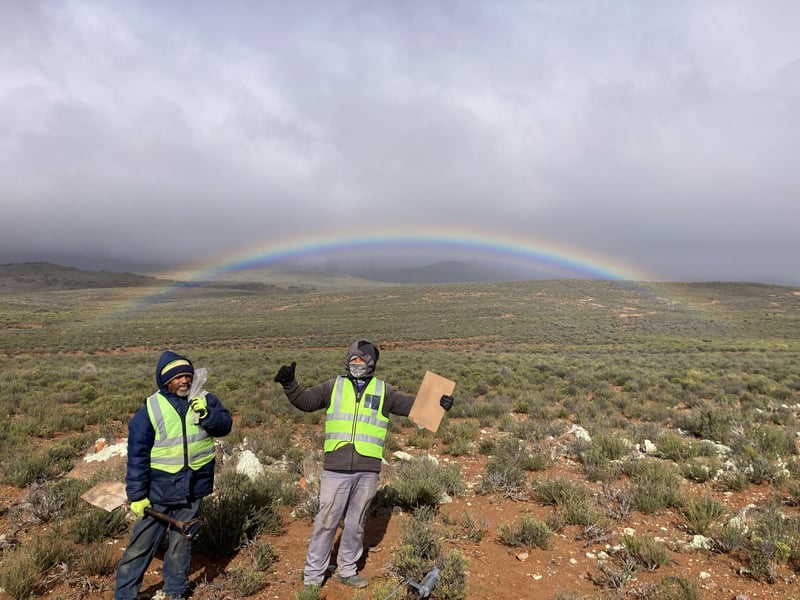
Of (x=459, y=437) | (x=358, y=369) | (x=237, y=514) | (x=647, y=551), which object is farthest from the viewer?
(x=459, y=437)

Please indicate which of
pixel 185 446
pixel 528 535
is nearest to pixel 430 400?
pixel 528 535

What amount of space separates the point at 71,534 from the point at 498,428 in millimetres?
7204

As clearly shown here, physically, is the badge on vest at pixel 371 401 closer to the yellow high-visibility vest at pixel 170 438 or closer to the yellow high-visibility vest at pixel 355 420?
the yellow high-visibility vest at pixel 355 420

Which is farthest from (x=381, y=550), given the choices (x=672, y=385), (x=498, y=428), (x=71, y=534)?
(x=672, y=385)

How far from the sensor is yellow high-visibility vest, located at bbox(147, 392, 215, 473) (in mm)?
3230

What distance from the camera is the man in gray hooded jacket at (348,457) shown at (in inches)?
143

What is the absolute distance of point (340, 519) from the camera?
362 cm

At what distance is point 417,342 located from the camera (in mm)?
35406

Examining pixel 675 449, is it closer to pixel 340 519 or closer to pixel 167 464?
pixel 340 519

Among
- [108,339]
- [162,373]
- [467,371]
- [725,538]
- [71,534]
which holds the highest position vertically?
[162,373]

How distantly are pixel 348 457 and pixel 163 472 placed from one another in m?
1.49

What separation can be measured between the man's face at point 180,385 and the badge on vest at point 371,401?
1.49m

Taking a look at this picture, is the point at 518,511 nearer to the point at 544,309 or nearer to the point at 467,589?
the point at 467,589

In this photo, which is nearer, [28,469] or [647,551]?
[647,551]
